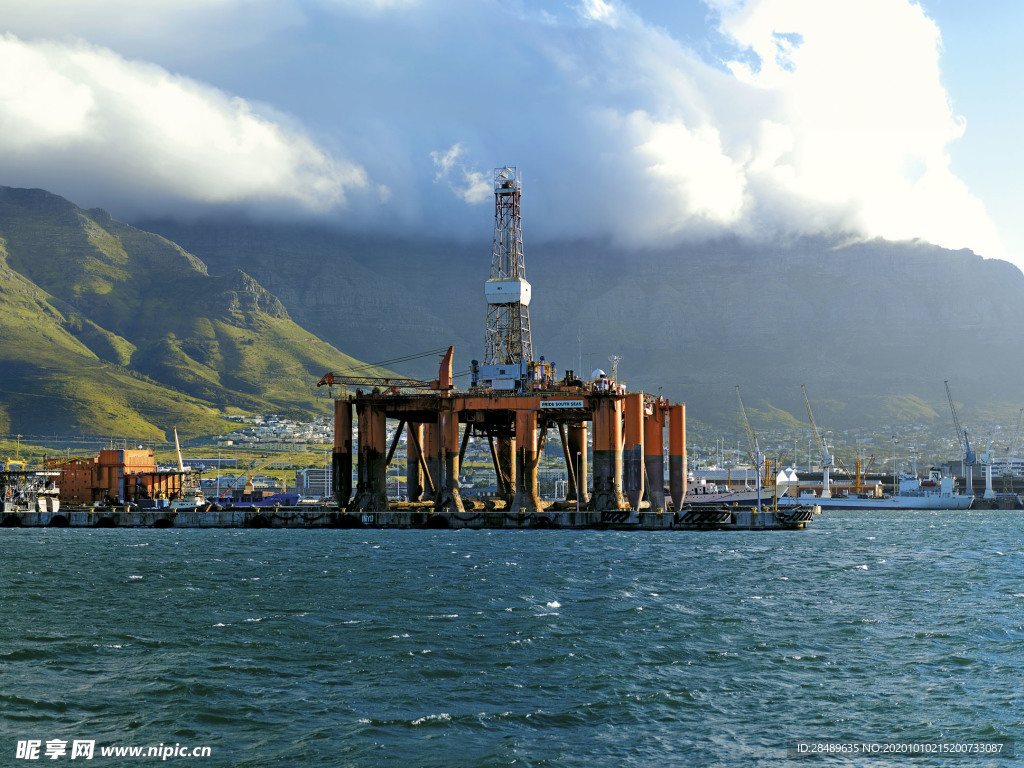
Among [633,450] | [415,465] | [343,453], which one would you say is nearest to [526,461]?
[633,450]

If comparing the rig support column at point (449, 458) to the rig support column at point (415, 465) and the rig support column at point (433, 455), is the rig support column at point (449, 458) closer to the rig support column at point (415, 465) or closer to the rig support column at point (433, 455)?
the rig support column at point (433, 455)

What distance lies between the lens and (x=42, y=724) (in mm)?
26703

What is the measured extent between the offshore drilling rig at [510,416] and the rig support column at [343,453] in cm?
12

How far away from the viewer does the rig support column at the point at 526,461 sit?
111 metres

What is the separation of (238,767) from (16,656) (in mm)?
15848

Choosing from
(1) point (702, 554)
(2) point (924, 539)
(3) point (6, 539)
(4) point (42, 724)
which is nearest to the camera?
(4) point (42, 724)

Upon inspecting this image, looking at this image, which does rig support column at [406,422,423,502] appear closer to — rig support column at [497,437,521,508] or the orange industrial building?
rig support column at [497,437,521,508]

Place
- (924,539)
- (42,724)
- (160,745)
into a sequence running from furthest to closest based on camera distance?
(924,539), (42,724), (160,745)

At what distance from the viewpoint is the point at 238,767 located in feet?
76.9

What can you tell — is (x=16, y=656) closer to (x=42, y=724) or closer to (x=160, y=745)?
(x=42, y=724)

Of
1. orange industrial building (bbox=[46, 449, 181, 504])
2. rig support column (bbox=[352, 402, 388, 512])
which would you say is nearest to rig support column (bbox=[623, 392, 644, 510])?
rig support column (bbox=[352, 402, 388, 512])

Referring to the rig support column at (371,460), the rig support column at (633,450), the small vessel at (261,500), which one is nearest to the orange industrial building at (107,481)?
the small vessel at (261,500)

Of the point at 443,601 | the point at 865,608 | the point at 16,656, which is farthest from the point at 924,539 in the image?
the point at 16,656

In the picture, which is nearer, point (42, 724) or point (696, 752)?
point (696, 752)
